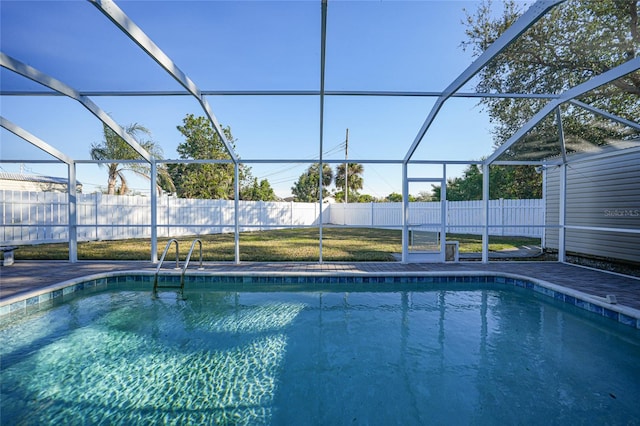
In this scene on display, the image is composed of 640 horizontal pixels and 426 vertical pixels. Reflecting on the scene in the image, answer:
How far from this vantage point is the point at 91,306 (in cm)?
508

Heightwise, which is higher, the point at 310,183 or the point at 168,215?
the point at 310,183

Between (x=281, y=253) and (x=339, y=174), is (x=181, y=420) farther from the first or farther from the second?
(x=339, y=174)

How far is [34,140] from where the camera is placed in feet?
21.5

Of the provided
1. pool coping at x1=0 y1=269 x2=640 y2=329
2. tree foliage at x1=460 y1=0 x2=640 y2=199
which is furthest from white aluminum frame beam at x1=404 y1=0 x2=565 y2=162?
pool coping at x1=0 y1=269 x2=640 y2=329

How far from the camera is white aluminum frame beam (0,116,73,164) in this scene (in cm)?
607

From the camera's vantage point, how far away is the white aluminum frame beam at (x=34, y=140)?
607cm

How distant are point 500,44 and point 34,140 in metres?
8.73

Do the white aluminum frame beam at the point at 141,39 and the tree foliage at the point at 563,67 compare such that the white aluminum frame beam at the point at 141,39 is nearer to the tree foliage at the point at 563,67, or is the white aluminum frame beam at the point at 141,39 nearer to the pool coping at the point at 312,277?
the pool coping at the point at 312,277

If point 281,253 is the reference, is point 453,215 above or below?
above

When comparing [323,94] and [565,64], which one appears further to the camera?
[565,64]

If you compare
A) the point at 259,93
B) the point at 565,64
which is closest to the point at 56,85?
the point at 259,93

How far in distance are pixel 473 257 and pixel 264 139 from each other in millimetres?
7299

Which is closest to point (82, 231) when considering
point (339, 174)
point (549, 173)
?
point (549, 173)

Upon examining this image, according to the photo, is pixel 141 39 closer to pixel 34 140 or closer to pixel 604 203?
pixel 34 140
